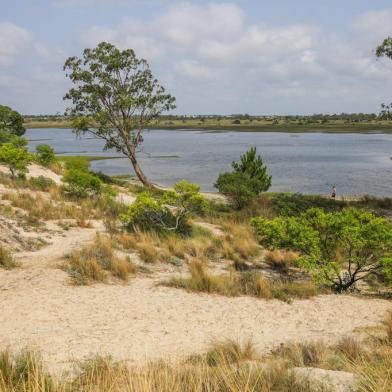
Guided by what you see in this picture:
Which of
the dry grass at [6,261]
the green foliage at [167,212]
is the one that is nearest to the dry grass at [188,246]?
the green foliage at [167,212]

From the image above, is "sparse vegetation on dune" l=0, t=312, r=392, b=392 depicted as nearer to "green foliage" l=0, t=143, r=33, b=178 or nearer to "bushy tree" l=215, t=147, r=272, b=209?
"bushy tree" l=215, t=147, r=272, b=209

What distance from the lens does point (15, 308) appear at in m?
8.14

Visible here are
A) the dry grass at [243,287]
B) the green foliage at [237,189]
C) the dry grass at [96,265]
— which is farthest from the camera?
the green foliage at [237,189]

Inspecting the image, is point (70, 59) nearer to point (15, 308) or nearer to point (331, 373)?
point (15, 308)

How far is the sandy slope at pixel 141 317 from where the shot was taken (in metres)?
6.63

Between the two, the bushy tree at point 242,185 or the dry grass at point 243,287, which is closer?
the dry grass at point 243,287

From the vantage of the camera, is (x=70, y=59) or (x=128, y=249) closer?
(x=128, y=249)

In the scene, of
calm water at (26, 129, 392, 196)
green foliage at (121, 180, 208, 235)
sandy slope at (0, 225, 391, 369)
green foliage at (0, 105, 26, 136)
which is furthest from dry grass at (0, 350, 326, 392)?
green foliage at (0, 105, 26, 136)

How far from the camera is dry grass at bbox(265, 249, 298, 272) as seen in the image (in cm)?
1300

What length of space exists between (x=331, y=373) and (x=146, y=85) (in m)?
29.3

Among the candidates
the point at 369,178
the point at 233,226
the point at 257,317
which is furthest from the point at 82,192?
the point at 369,178

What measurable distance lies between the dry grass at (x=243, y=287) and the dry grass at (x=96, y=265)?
136 centimetres

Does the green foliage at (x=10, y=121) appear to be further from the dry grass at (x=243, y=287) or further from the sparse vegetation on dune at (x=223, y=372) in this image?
the sparse vegetation on dune at (x=223, y=372)

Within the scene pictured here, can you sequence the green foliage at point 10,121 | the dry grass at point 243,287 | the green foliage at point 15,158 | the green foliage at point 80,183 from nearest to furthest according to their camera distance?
the dry grass at point 243,287, the green foliage at point 80,183, the green foliage at point 15,158, the green foliage at point 10,121
